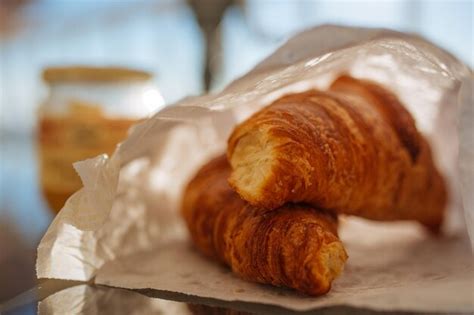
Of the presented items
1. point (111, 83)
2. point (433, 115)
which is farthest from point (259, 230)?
point (111, 83)

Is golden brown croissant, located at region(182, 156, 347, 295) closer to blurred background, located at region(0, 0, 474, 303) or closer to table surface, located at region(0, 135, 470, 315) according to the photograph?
table surface, located at region(0, 135, 470, 315)

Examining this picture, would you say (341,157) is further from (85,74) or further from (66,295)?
(85,74)

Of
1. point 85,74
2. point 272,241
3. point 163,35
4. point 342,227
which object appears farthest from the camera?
point 163,35

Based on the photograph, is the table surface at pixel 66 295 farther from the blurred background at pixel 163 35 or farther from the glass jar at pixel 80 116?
the blurred background at pixel 163 35

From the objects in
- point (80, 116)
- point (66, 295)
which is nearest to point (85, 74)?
point (80, 116)

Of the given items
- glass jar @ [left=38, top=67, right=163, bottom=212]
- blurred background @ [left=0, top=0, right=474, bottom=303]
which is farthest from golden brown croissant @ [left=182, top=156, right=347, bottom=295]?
blurred background @ [left=0, top=0, right=474, bottom=303]

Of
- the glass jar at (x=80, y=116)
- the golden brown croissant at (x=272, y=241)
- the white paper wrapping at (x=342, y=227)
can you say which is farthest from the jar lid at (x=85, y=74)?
the golden brown croissant at (x=272, y=241)
